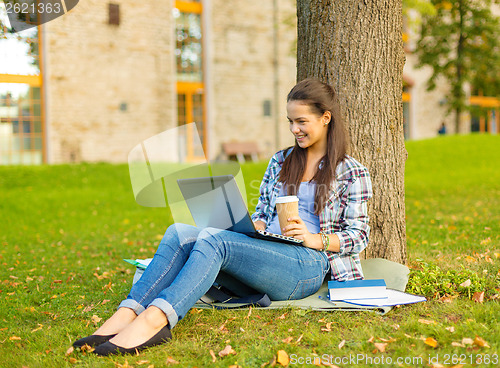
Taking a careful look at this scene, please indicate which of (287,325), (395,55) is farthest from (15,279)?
(395,55)

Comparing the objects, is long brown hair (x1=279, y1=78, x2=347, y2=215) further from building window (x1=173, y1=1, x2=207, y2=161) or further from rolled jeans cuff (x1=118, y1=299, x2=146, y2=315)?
building window (x1=173, y1=1, x2=207, y2=161)

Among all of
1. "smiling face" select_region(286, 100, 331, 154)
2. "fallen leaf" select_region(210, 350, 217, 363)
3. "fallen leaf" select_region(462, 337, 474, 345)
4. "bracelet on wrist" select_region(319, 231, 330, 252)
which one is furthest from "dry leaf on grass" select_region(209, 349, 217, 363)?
"smiling face" select_region(286, 100, 331, 154)

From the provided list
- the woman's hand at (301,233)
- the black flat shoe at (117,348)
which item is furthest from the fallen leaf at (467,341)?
the black flat shoe at (117,348)

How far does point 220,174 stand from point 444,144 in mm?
13180

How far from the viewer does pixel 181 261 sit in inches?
110

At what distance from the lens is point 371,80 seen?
3.65 meters

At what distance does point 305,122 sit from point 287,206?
21.8 inches

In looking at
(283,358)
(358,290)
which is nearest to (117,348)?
(283,358)

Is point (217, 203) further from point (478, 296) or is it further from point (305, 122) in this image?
point (478, 296)

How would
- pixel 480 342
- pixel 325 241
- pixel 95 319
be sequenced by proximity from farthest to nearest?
pixel 95 319 → pixel 325 241 → pixel 480 342

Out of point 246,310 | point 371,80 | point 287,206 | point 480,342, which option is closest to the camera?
point 480,342

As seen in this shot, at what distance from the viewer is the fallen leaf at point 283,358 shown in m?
2.37

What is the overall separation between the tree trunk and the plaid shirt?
0.66m

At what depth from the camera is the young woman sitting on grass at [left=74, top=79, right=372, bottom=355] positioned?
2.55m
